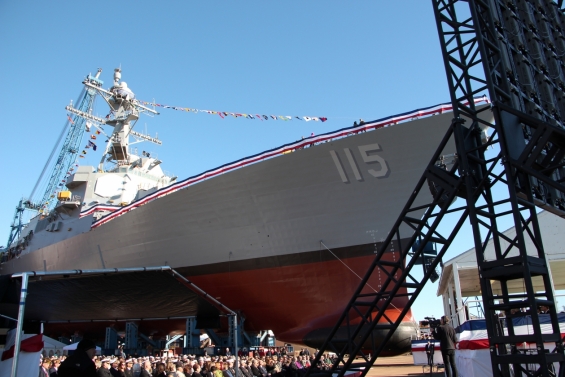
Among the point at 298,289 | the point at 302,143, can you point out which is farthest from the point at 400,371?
the point at 302,143

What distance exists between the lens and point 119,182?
21172 mm

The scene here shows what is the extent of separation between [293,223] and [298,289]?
2.17 meters

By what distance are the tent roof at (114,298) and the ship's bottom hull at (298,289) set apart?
45.4 inches

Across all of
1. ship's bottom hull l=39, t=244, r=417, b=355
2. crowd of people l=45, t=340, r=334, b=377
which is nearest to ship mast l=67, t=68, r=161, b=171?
ship's bottom hull l=39, t=244, r=417, b=355

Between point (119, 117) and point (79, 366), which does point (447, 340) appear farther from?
point (119, 117)

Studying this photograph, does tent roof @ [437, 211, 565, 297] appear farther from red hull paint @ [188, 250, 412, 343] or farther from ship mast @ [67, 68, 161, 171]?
ship mast @ [67, 68, 161, 171]

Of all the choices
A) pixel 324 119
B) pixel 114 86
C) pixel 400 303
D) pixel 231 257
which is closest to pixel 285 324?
pixel 231 257

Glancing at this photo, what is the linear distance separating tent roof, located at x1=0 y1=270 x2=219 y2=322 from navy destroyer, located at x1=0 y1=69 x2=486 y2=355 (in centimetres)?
133

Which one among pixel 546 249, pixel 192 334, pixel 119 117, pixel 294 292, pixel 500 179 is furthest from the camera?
pixel 119 117

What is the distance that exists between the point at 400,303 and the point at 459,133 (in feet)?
31.1

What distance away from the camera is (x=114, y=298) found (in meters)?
14.1

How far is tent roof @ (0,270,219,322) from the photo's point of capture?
11.8m

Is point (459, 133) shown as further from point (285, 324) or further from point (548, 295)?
point (285, 324)

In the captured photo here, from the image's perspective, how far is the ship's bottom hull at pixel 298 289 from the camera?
13562 millimetres
